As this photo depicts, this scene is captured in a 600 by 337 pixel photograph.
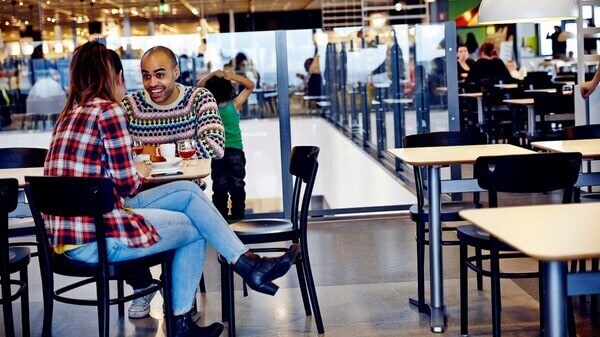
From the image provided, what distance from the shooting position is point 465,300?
4270mm

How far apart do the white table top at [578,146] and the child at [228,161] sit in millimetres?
2527

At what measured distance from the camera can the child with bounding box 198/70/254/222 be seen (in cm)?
670

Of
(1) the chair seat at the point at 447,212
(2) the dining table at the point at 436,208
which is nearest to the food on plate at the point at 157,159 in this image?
(2) the dining table at the point at 436,208

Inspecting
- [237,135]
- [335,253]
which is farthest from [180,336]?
[237,135]

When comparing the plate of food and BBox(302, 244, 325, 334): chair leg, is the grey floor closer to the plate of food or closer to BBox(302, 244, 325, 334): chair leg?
BBox(302, 244, 325, 334): chair leg

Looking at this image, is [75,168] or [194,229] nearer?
[75,168]

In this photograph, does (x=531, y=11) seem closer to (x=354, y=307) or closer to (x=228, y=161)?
(x=354, y=307)

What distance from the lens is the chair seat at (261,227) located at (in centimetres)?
434

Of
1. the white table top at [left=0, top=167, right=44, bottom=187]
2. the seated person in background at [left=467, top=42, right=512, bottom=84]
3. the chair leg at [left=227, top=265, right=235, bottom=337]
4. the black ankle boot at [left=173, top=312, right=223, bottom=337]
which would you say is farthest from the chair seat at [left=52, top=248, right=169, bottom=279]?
the seated person in background at [left=467, top=42, right=512, bottom=84]

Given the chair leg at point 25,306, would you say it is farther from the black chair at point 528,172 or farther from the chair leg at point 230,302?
the black chair at point 528,172

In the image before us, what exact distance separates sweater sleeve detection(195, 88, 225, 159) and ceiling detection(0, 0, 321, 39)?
39.1ft

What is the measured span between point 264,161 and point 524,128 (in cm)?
535

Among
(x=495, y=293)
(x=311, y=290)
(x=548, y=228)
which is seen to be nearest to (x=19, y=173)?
(x=311, y=290)

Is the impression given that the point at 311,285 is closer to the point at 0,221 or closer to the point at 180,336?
the point at 180,336
